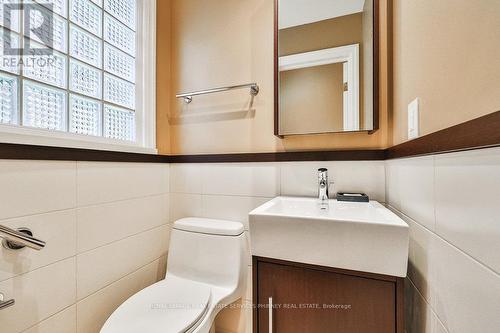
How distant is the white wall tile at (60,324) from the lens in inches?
32.4

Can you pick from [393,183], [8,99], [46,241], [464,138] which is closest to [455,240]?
[464,138]

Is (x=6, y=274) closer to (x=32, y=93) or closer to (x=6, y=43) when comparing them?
(x=32, y=93)

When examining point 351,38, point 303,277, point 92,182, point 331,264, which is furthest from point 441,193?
point 92,182

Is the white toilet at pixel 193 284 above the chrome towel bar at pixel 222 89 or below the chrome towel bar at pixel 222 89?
below

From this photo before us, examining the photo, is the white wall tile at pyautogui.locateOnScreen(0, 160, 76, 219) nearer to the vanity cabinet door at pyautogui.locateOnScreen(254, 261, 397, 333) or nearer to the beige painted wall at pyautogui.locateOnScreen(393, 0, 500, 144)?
the vanity cabinet door at pyautogui.locateOnScreen(254, 261, 397, 333)

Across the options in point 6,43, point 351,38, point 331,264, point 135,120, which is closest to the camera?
point 331,264

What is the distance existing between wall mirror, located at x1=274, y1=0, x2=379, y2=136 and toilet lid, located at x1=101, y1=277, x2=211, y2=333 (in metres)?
0.88

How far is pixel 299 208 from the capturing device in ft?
3.38

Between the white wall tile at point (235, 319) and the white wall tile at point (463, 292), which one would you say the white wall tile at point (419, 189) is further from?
the white wall tile at point (235, 319)

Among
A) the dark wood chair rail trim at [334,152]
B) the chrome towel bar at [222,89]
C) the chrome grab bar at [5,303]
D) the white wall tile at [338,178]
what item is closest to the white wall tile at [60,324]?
the chrome grab bar at [5,303]

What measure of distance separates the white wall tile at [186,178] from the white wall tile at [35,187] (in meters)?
0.59

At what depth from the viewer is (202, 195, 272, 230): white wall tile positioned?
4.19 ft

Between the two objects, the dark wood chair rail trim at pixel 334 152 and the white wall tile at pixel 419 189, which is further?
the white wall tile at pixel 419 189

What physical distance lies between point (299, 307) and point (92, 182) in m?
1.00
